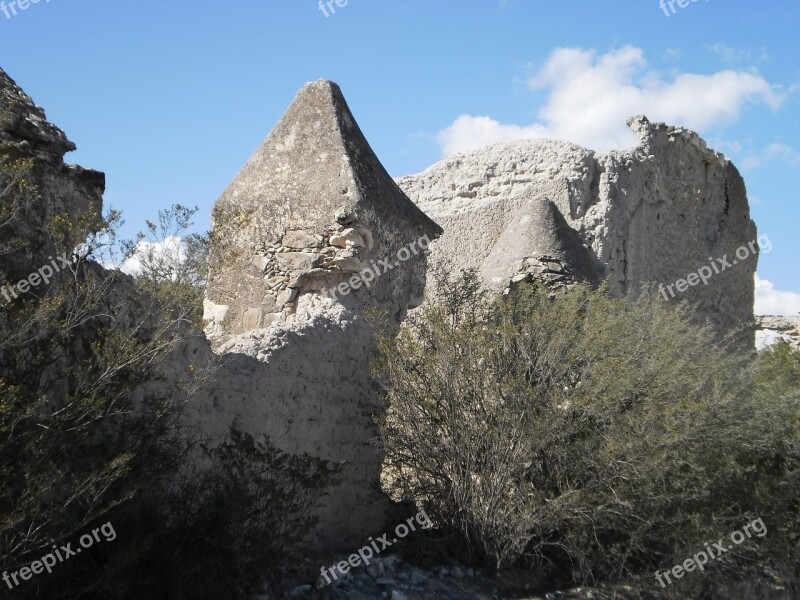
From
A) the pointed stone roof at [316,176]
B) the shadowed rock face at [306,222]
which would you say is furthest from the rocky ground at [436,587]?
the pointed stone roof at [316,176]

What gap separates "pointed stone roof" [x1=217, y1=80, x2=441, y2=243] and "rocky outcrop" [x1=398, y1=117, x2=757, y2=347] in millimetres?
4127

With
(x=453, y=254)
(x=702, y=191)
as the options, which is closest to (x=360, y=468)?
(x=453, y=254)

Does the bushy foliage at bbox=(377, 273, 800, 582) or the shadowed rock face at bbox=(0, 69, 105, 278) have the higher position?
the shadowed rock face at bbox=(0, 69, 105, 278)

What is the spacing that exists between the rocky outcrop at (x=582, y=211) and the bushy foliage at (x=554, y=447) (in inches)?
168

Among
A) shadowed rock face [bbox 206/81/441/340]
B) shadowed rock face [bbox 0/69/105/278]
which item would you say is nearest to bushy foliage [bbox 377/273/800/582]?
shadowed rock face [bbox 206/81/441/340]

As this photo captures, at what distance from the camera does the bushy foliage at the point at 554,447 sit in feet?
26.0

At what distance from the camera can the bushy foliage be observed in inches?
312

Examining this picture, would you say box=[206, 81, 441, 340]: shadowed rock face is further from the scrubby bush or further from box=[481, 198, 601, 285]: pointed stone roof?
box=[481, 198, 601, 285]: pointed stone roof

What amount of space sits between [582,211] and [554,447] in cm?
698

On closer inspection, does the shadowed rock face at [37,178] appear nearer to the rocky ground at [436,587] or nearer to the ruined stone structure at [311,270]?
the ruined stone structure at [311,270]

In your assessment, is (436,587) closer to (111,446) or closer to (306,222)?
(111,446)

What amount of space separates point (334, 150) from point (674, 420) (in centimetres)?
393

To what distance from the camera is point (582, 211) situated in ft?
46.9

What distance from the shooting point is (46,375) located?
17.0ft
